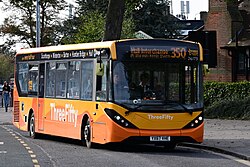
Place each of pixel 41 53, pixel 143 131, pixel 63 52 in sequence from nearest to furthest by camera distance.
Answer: pixel 143 131 → pixel 63 52 → pixel 41 53

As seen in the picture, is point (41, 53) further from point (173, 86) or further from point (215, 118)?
point (215, 118)

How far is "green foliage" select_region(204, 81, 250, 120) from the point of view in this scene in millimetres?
34031

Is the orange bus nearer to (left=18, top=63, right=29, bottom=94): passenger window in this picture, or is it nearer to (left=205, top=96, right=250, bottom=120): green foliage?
(left=18, top=63, right=29, bottom=94): passenger window

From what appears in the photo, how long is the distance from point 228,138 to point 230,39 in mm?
23689

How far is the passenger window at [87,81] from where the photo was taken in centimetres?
2007

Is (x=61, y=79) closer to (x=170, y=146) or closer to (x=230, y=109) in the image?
(x=170, y=146)

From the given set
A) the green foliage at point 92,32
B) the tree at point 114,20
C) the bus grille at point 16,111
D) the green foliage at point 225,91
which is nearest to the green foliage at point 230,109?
the green foliage at point 225,91

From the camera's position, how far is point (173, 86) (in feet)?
62.1

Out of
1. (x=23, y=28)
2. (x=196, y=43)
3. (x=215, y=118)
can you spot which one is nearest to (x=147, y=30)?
(x=23, y=28)

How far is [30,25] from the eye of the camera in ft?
210

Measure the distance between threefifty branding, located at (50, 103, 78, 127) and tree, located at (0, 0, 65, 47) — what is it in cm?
3942

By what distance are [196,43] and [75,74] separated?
3695mm

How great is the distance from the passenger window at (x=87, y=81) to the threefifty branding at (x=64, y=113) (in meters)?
0.82

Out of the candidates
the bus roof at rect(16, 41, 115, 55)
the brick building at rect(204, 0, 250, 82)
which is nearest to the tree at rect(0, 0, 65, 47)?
the brick building at rect(204, 0, 250, 82)
